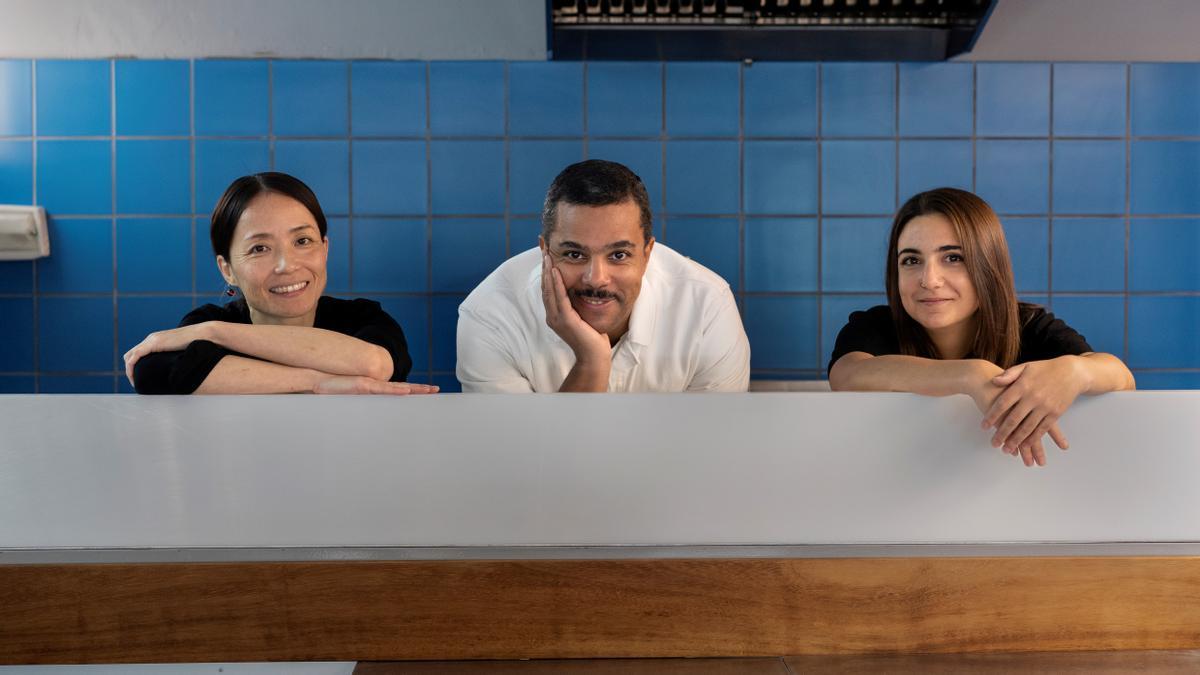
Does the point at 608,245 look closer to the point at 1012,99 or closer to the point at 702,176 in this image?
the point at 702,176

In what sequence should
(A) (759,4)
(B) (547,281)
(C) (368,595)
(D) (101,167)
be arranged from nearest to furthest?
(C) (368,595), (B) (547,281), (A) (759,4), (D) (101,167)

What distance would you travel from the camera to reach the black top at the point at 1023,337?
4.50 ft

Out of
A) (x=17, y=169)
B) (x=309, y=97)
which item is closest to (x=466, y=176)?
(x=309, y=97)

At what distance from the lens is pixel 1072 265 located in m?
2.41

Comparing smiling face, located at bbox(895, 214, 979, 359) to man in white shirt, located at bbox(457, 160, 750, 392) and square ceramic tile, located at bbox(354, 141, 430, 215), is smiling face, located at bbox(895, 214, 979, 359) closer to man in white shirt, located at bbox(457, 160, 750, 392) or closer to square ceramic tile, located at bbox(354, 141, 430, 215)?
man in white shirt, located at bbox(457, 160, 750, 392)

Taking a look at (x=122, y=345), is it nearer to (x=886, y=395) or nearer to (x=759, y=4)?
(x=759, y=4)

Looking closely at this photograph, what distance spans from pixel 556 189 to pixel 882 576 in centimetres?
86

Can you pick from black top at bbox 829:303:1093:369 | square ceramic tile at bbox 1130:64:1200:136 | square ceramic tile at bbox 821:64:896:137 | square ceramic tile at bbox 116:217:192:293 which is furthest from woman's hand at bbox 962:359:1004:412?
square ceramic tile at bbox 116:217:192:293

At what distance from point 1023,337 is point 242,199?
4.19ft

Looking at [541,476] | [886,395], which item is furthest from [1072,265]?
[541,476]

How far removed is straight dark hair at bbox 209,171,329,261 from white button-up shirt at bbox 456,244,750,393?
0.38m

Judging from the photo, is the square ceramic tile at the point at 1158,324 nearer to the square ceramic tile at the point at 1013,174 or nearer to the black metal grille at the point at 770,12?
the square ceramic tile at the point at 1013,174

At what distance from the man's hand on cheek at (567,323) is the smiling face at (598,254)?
2 cm

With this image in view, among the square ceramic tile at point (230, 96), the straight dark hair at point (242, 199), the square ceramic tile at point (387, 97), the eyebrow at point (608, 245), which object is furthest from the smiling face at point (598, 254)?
the square ceramic tile at point (230, 96)
